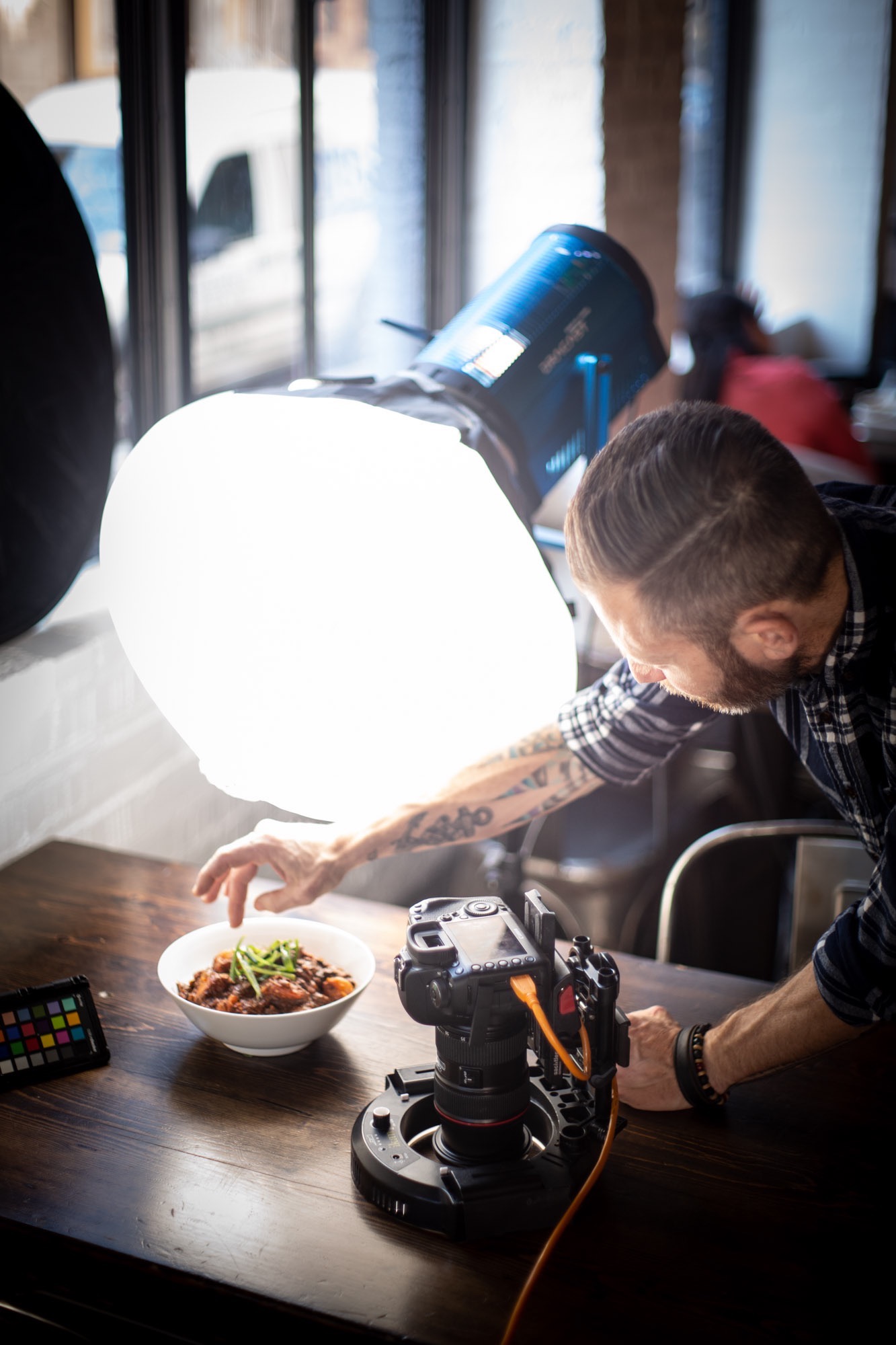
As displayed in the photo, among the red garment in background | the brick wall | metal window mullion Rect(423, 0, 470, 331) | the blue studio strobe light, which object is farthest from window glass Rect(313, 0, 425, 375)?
the red garment in background

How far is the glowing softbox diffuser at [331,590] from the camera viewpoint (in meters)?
1.03

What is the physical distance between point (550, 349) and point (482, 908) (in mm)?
670

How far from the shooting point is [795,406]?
368cm

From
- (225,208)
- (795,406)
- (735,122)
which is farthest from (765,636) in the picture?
(735,122)

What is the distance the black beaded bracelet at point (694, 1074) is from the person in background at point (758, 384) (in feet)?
9.00

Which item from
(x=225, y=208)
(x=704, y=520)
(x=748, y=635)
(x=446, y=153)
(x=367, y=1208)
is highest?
(x=446, y=153)

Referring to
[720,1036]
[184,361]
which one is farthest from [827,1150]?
[184,361]

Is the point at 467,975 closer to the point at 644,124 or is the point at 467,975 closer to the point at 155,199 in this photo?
the point at 155,199

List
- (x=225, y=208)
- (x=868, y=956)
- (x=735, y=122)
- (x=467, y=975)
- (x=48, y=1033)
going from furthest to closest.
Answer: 1. (x=735, y=122)
2. (x=225, y=208)
3. (x=48, y=1033)
4. (x=868, y=956)
5. (x=467, y=975)

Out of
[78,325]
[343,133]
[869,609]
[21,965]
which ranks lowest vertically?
[21,965]

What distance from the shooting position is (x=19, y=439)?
1.52 meters

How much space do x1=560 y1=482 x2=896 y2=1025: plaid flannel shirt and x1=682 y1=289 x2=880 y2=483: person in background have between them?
92.4 inches

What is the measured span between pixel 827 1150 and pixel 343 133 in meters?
2.31

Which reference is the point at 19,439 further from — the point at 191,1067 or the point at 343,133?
the point at 343,133
